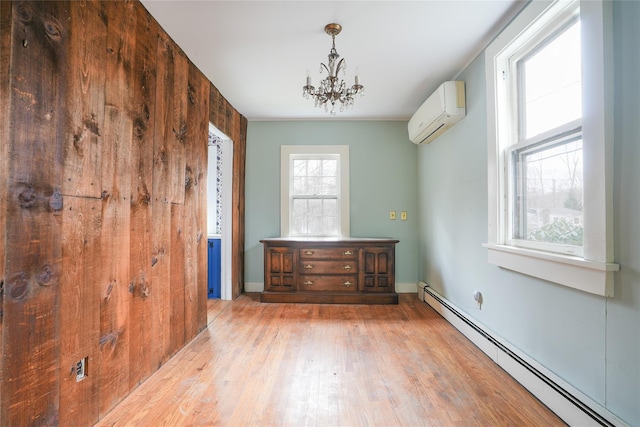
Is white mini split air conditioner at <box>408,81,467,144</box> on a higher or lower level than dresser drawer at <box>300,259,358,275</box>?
higher

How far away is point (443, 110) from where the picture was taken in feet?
9.30

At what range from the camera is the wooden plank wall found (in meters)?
1.18

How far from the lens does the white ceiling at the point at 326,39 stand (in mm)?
1986

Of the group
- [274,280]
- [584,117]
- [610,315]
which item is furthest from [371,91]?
[610,315]

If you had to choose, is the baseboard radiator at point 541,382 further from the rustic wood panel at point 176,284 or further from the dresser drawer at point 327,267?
the rustic wood panel at point 176,284

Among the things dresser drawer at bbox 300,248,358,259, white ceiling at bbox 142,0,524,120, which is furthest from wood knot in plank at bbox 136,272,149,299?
dresser drawer at bbox 300,248,358,259

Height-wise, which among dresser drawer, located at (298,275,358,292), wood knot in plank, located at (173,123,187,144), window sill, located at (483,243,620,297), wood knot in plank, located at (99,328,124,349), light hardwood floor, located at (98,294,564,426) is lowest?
light hardwood floor, located at (98,294,564,426)

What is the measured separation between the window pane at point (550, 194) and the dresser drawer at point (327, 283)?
2.01 metres

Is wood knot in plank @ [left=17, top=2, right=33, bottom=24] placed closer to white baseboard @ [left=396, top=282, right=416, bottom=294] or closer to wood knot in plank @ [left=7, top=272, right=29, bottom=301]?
wood knot in plank @ [left=7, top=272, right=29, bottom=301]

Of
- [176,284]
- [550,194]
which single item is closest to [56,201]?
[176,284]

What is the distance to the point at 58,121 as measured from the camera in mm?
1340

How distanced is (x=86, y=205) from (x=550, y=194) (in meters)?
2.51

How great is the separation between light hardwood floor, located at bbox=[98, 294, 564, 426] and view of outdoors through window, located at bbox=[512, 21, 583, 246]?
3.26ft

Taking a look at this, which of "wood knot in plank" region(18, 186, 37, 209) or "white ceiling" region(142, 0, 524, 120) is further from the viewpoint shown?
"white ceiling" region(142, 0, 524, 120)
